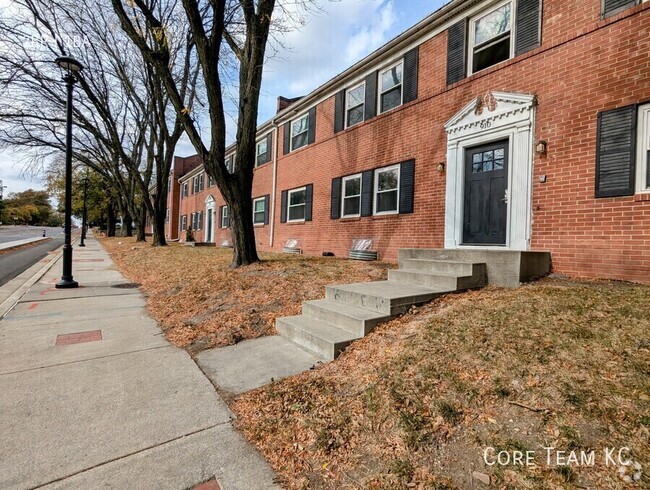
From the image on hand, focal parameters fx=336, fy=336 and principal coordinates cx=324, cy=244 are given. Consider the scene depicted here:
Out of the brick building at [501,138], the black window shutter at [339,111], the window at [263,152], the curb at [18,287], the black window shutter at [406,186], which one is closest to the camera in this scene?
the brick building at [501,138]

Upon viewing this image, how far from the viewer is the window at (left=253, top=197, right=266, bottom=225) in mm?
16250

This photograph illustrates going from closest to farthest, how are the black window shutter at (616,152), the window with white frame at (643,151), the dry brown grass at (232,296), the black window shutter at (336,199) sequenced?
1. the dry brown grass at (232,296)
2. the window with white frame at (643,151)
3. the black window shutter at (616,152)
4. the black window shutter at (336,199)

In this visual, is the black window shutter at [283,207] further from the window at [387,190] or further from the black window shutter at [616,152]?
the black window shutter at [616,152]

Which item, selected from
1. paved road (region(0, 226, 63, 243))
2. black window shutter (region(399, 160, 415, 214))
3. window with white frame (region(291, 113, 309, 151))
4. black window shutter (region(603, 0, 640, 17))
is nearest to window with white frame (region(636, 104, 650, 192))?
black window shutter (region(603, 0, 640, 17))

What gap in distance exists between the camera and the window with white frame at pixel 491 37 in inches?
272

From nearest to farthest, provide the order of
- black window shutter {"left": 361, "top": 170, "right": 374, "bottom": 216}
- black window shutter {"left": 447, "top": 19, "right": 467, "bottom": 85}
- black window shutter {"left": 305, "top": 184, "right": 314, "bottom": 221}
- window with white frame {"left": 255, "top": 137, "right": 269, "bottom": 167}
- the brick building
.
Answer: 1. the brick building
2. black window shutter {"left": 447, "top": 19, "right": 467, "bottom": 85}
3. black window shutter {"left": 361, "top": 170, "right": 374, "bottom": 216}
4. black window shutter {"left": 305, "top": 184, "right": 314, "bottom": 221}
5. window with white frame {"left": 255, "top": 137, "right": 269, "bottom": 167}

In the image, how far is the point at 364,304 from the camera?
4309 millimetres

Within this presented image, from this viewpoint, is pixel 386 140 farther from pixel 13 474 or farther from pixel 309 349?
pixel 13 474

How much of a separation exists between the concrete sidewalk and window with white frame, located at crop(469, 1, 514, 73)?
8057mm

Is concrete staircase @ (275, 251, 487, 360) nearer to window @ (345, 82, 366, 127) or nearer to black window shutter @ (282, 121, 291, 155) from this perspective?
window @ (345, 82, 366, 127)

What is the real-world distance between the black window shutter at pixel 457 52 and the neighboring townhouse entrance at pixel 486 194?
1848 mm

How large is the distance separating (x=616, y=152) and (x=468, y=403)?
5.12 m

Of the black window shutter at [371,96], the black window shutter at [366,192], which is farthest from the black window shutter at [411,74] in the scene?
the black window shutter at [366,192]

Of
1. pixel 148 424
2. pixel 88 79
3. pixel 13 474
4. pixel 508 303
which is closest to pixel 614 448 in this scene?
pixel 508 303
